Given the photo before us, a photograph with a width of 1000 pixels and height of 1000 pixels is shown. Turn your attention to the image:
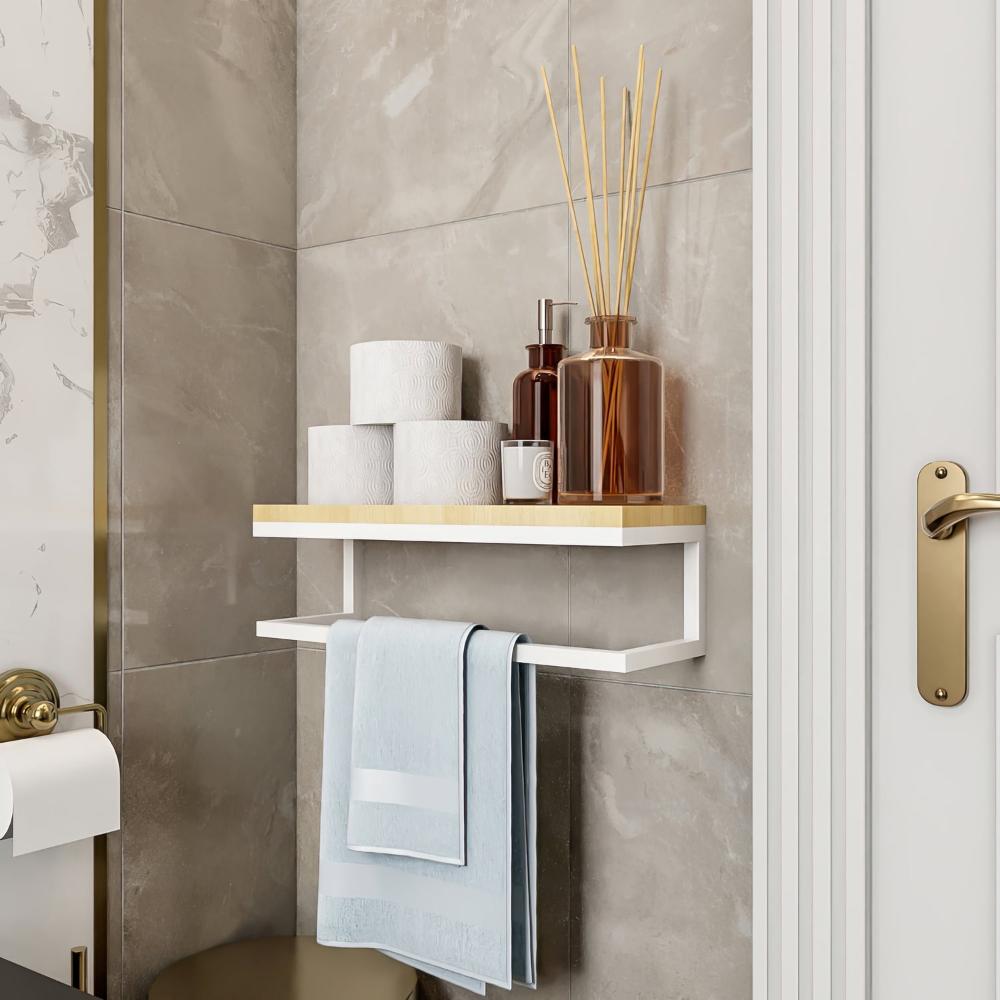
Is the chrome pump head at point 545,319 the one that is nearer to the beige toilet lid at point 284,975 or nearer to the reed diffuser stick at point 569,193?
the reed diffuser stick at point 569,193

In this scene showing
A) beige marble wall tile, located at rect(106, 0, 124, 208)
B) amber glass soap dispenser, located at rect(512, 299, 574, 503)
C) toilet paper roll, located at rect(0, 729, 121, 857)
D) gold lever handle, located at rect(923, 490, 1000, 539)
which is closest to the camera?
gold lever handle, located at rect(923, 490, 1000, 539)

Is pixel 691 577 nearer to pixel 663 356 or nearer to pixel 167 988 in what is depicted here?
pixel 663 356

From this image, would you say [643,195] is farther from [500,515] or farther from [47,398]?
[47,398]

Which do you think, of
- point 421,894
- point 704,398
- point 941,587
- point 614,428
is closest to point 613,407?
point 614,428

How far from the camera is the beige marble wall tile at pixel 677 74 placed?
109cm

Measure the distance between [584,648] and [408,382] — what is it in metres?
0.36

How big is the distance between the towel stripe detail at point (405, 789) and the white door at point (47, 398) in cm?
35

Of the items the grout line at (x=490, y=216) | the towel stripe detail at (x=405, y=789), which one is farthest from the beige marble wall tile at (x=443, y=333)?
the towel stripe detail at (x=405, y=789)

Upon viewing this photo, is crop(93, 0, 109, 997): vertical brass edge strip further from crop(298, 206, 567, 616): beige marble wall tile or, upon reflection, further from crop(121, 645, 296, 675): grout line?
crop(298, 206, 567, 616): beige marble wall tile

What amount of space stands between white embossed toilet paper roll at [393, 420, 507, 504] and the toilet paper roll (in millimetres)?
439

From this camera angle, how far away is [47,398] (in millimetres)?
1185

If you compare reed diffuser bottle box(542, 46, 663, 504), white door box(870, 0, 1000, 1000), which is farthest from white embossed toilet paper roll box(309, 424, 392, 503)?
white door box(870, 0, 1000, 1000)

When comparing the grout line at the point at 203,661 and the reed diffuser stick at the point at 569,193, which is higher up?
the reed diffuser stick at the point at 569,193

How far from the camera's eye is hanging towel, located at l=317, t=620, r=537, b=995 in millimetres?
1081
